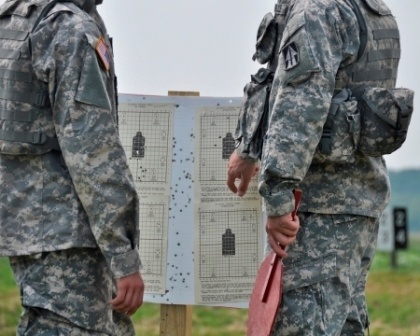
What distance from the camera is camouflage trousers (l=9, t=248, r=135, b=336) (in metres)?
5.15

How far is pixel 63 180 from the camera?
520 centimetres

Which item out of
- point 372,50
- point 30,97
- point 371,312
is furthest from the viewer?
point 371,312

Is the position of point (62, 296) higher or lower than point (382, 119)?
lower

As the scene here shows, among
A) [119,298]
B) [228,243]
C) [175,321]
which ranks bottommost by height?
[175,321]

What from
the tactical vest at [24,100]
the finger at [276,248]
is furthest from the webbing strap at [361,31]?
the tactical vest at [24,100]

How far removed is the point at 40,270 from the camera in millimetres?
5176

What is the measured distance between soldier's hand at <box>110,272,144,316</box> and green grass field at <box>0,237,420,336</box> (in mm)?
3671

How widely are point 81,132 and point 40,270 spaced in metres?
0.50

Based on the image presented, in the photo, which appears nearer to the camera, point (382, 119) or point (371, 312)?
point (382, 119)

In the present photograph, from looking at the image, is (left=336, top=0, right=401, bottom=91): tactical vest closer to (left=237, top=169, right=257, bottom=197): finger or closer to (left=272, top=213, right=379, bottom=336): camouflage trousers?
(left=272, top=213, right=379, bottom=336): camouflage trousers

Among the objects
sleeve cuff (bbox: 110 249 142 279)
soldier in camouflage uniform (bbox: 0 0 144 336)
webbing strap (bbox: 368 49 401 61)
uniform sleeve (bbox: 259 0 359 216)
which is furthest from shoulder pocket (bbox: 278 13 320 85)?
sleeve cuff (bbox: 110 249 142 279)

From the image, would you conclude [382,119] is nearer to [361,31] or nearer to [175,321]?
[361,31]

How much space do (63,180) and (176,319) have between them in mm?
1352

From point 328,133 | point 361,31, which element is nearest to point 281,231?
point 328,133
